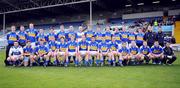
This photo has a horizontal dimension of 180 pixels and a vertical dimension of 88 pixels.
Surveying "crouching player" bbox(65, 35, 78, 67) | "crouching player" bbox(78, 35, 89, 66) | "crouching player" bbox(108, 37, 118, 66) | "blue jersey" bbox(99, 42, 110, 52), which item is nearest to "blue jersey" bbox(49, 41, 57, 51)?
"crouching player" bbox(65, 35, 78, 67)

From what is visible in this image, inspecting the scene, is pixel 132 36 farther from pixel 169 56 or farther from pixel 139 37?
pixel 169 56

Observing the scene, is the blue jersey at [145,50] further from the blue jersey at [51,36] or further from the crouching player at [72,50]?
the blue jersey at [51,36]

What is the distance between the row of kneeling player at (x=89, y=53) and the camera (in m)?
11.8

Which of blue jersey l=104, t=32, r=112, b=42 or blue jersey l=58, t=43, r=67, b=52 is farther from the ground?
blue jersey l=104, t=32, r=112, b=42

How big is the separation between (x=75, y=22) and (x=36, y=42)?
103 feet

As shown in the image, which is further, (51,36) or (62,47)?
(51,36)

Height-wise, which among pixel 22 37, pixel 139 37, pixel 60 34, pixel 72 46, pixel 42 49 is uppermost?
pixel 60 34

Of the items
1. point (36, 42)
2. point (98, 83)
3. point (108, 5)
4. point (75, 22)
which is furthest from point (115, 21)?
point (98, 83)

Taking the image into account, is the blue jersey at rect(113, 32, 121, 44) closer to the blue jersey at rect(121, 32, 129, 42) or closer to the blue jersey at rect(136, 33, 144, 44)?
the blue jersey at rect(121, 32, 129, 42)

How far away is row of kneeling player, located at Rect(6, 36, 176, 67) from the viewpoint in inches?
463

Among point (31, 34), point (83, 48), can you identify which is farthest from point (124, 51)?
point (31, 34)

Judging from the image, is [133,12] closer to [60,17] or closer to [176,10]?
[176,10]

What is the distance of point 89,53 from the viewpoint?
11.8 metres

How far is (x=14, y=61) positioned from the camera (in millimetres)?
12203
